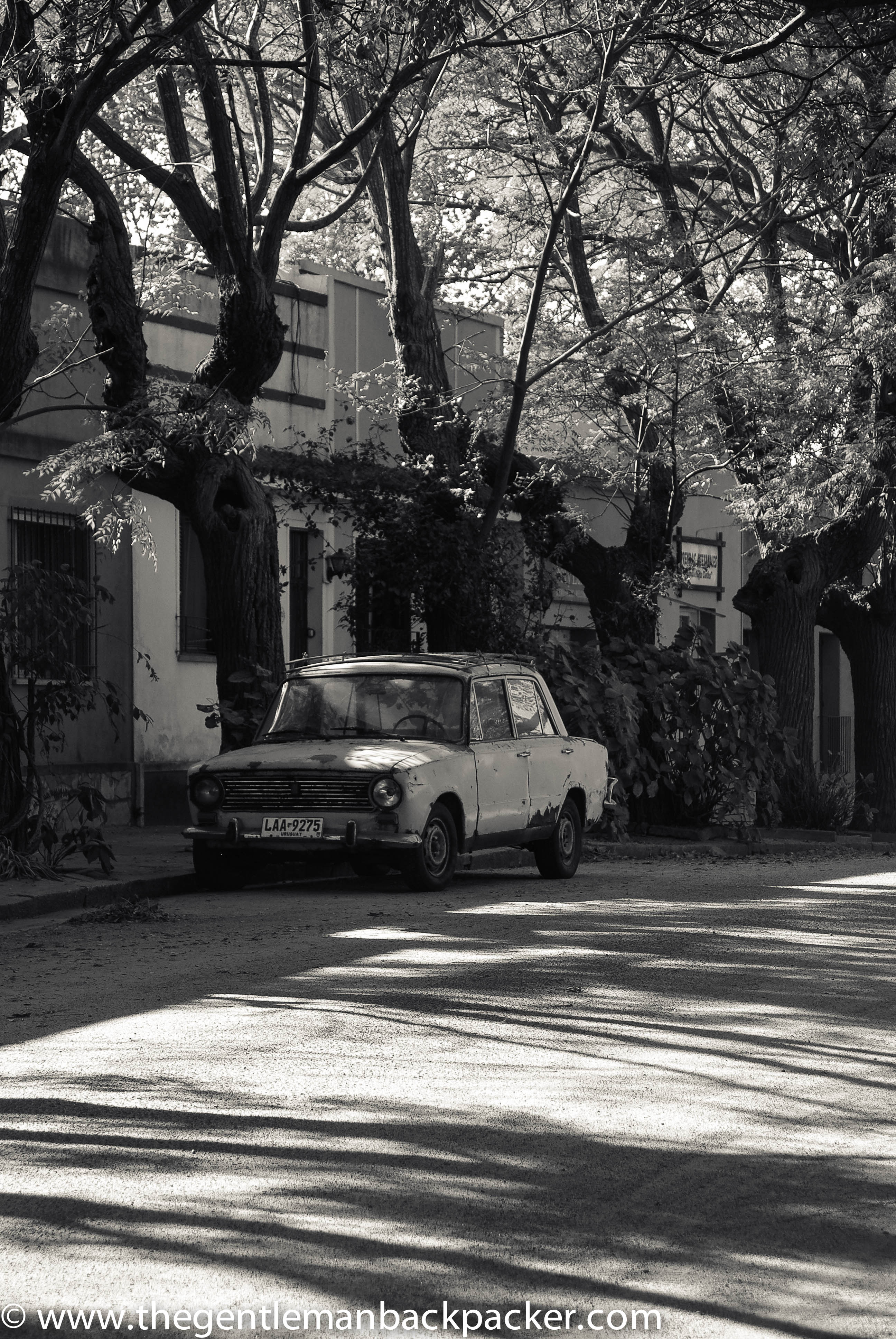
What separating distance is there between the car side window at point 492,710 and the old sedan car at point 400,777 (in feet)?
0.05

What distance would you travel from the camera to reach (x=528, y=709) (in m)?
15.2

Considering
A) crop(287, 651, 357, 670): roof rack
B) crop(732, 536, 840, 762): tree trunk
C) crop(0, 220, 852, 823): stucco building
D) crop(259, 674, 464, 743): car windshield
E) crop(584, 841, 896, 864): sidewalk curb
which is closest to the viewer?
crop(259, 674, 464, 743): car windshield

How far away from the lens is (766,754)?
21.3 m

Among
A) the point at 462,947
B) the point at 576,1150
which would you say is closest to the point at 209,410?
the point at 462,947

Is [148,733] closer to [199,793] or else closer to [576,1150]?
[199,793]

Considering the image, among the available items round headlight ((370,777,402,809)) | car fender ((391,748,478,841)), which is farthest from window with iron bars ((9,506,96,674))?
round headlight ((370,777,402,809))

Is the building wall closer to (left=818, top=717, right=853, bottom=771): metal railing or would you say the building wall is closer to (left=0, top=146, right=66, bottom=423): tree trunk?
(left=0, top=146, right=66, bottom=423): tree trunk

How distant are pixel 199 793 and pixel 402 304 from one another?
30.5 ft

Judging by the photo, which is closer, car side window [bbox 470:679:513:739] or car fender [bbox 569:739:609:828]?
car side window [bbox 470:679:513:739]

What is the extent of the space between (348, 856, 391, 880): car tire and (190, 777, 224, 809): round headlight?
5.02 ft

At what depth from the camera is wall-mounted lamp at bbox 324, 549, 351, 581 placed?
66.2ft

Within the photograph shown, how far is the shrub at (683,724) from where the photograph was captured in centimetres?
1952

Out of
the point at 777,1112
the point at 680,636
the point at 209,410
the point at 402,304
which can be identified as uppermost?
the point at 402,304

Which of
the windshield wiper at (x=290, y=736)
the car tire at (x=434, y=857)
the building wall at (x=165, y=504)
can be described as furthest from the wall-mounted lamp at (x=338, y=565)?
the car tire at (x=434, y=857)
